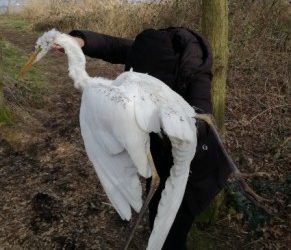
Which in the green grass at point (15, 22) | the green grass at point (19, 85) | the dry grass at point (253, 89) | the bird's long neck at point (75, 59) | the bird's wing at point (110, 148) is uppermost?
the bird's long neck at point (75, 59)

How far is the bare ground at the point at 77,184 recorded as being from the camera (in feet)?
10.3

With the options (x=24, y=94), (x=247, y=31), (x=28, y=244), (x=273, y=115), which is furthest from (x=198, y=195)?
(x=247, y=31)

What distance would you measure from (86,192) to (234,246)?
4.14 feet

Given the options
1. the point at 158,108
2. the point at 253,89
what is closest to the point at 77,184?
the point at 158,108

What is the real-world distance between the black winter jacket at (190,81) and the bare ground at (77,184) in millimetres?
1078

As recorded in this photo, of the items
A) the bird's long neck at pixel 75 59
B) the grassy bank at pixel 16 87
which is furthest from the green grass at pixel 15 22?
the bird's long neck at pixel 75 59

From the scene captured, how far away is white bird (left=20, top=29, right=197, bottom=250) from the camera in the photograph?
1793 mm

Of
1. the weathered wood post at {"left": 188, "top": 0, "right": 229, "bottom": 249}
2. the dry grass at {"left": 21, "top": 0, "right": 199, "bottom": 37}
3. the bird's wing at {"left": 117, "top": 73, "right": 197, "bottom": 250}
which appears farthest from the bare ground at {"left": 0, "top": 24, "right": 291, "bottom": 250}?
the dry grass at {"left": 21, "top": 0, "right": 199, "bottom": 37}

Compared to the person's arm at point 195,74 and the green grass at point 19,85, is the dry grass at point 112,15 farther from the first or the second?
the person's arm at point 195,74

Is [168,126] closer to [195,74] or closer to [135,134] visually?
[135,134]

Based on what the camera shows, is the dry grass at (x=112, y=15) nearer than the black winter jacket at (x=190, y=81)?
No

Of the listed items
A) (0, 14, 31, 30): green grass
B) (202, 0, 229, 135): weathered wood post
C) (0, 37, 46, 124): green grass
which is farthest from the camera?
(0, 14, 31, 30): green grass

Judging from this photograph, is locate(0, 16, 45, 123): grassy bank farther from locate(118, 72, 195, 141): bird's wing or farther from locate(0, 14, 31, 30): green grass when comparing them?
locate(118, 72, 195, 141): bird's wing

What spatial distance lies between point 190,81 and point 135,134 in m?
0.45
